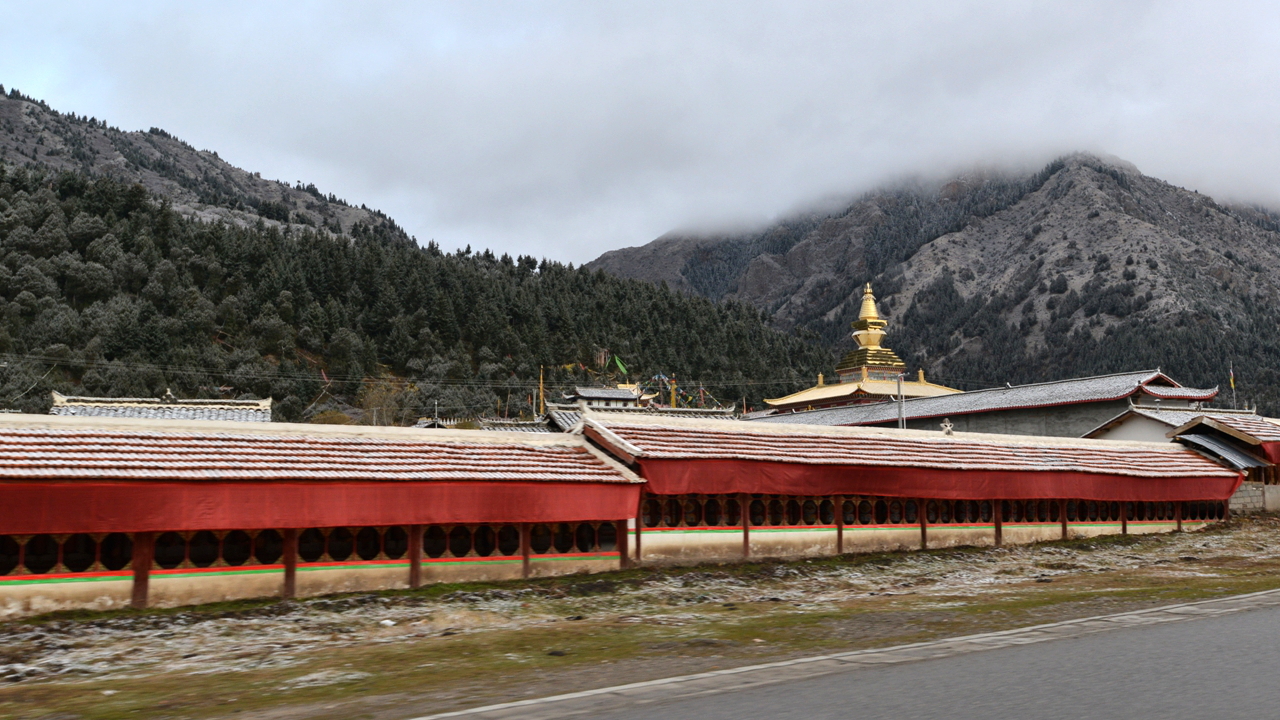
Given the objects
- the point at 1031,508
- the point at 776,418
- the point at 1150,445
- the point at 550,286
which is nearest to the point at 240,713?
the point at 1031,508

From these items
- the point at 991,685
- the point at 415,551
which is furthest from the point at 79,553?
the point at 991,685

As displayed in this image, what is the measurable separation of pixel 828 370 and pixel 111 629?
154 meters

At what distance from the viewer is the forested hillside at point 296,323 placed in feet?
340

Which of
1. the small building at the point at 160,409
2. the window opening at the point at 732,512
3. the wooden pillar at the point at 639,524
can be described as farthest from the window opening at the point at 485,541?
the small building at the point at 160,409

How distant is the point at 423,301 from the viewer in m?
138

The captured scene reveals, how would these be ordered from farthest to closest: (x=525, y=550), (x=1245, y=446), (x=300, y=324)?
(x=300, y=324)
(x=1245, y=446)
(x=525, y=550)

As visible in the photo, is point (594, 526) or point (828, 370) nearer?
point (594, 526)

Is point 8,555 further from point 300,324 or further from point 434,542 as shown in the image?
point 300,324

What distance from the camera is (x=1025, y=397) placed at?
6244 cm

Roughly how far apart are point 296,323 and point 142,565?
113 metres

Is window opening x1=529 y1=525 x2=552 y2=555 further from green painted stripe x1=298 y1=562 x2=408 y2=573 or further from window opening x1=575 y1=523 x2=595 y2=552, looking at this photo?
green painted stripe x1=298 y1=562 x2=408 y2=573

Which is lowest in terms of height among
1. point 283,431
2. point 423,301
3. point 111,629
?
point 111,629

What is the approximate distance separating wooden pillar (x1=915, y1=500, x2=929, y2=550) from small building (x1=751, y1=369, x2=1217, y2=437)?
24972mm

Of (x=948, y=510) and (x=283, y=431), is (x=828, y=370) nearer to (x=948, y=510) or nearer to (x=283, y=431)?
(x=948, y=510)
